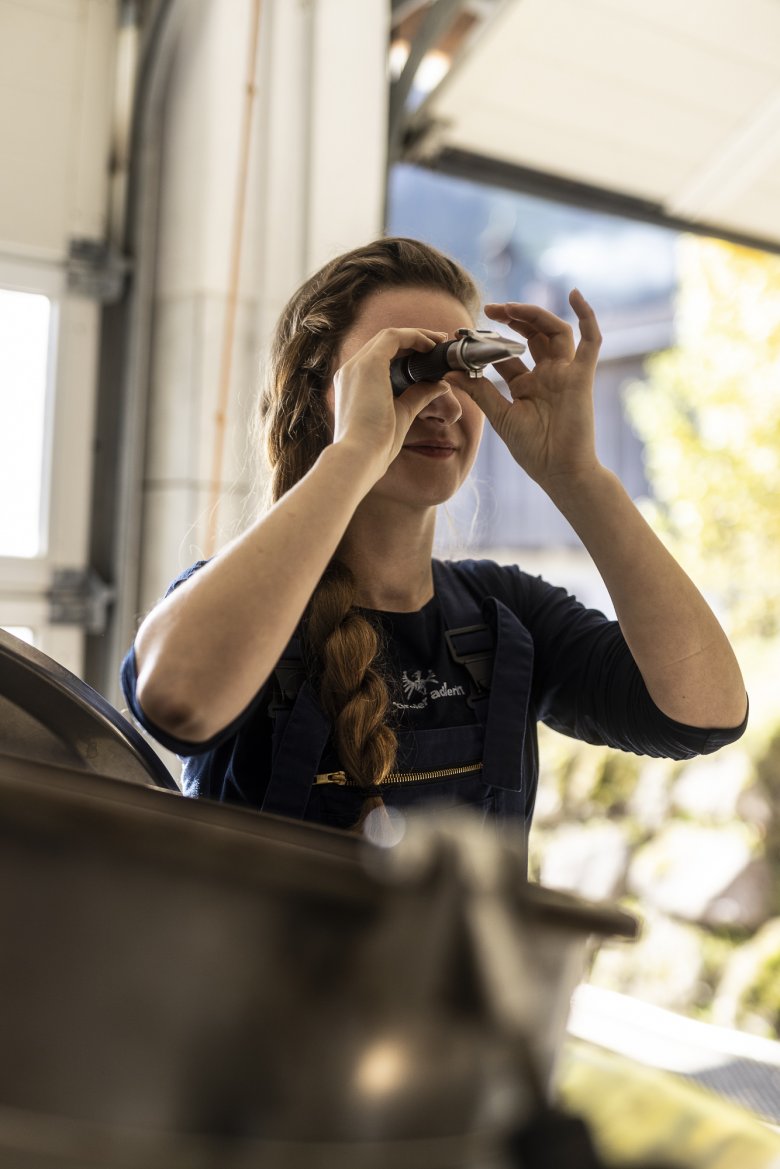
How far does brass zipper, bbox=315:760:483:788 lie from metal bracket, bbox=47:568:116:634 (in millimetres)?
1254

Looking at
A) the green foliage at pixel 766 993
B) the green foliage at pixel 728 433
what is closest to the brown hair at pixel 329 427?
the green foliage at pixel 766 993

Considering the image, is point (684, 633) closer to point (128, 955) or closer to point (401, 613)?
point (401, 613)

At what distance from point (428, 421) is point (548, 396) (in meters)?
0.13

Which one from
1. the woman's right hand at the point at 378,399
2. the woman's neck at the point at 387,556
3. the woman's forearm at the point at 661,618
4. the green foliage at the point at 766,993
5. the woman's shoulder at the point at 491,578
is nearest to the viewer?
the woman's right hand at the point at 378,399

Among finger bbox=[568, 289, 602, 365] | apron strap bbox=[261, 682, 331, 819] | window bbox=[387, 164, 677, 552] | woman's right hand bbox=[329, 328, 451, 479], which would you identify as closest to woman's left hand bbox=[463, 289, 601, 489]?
finger bbox=[568, 289, 602, 365]

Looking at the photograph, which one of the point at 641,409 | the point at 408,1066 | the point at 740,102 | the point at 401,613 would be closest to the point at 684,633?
the point at 401,613

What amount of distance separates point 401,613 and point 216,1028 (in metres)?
0.83

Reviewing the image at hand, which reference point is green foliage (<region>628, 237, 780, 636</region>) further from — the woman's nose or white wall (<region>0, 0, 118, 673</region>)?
the woman's nose

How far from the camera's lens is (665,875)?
5.64 meters

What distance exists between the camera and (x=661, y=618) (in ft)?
3.51

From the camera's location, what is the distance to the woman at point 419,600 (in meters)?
0.95

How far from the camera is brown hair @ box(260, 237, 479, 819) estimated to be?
1.04 meters

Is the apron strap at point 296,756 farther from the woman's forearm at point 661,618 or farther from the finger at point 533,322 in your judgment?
the finger at point 533,322

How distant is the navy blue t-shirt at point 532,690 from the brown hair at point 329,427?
0.04 metres
